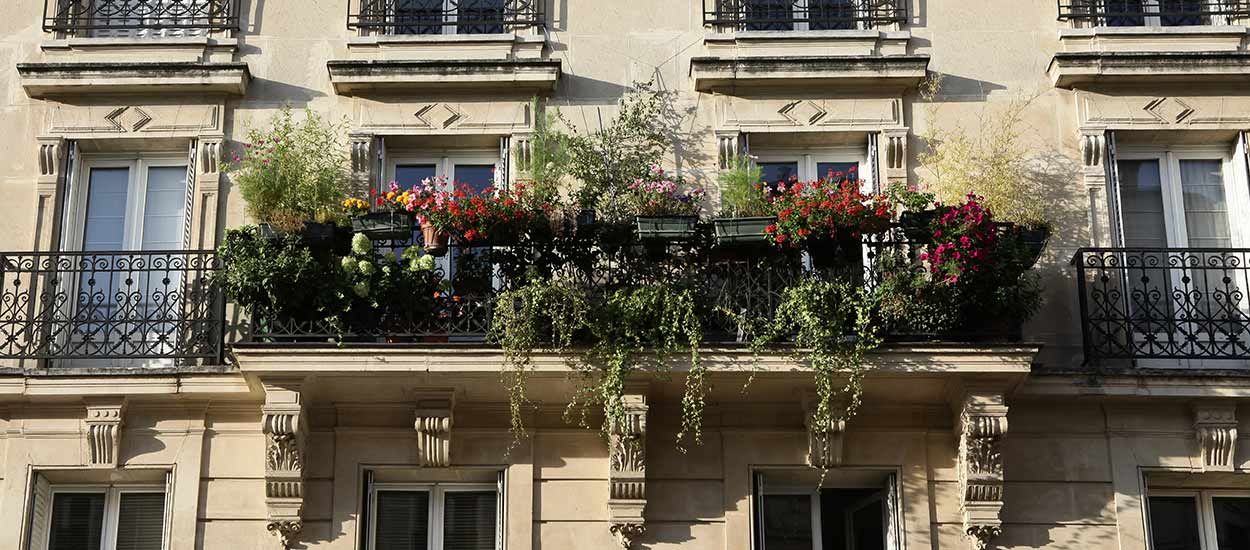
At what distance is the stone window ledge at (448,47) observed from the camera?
15133 mm

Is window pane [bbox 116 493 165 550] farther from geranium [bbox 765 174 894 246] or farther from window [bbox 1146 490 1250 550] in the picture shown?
window [bbox 1146 490 1250 550]

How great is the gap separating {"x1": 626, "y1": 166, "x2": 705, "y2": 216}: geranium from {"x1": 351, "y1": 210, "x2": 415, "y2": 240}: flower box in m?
A: 1.72

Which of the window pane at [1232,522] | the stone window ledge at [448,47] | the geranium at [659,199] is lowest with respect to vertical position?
the window pane at [1232,522]

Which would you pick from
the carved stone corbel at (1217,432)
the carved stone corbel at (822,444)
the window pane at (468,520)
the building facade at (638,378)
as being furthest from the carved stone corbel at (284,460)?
the carved stone corbel at (1217,432)

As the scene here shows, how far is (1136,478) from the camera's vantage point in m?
13.4

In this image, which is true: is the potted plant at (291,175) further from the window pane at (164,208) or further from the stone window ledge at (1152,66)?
the stone window ledge at (1152,66)

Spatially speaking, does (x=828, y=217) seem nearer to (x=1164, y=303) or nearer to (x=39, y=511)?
(x=1164, y=303)

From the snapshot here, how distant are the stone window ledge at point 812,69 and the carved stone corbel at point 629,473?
307 cm

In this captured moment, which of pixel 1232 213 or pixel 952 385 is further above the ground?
pixel 1232 213

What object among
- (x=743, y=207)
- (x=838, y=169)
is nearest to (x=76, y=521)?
(x=743, y=207)

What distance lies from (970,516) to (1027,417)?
966 mm

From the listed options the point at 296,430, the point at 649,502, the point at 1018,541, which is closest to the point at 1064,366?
the point at 1018,541

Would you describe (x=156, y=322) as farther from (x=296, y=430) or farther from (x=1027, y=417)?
(x=1027, y=417)

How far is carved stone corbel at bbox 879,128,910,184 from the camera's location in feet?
47.9
